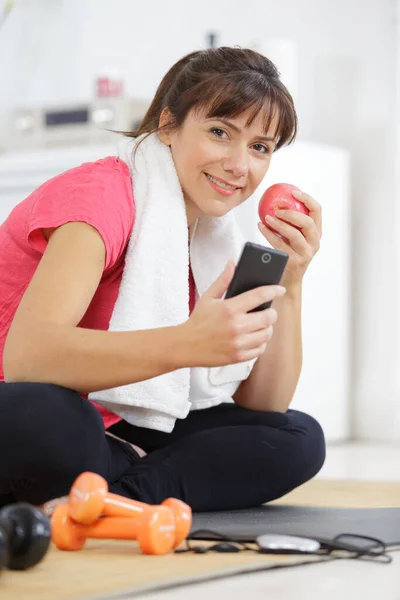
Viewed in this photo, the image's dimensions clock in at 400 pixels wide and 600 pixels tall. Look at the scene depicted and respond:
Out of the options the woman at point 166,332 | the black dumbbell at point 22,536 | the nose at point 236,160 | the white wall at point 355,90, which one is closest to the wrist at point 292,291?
the woman at point 166,332

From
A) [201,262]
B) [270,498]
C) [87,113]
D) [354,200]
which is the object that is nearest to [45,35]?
[87,113]

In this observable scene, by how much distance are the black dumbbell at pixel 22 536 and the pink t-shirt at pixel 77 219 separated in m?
0.41

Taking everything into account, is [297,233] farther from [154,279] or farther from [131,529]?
[131,529]

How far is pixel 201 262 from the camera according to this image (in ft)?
5.38

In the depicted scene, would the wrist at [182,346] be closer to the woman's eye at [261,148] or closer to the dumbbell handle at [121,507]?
the dumbbell handle at [121,507]

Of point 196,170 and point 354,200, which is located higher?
point 196,170

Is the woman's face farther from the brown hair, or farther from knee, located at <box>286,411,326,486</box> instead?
knee, located at <box>286,411,326,486</box>

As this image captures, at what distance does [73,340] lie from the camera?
1177mm

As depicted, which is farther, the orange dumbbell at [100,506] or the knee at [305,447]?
the knee at [305,447]

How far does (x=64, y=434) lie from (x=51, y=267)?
0.69 feet

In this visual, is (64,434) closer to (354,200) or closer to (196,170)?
(196,170)

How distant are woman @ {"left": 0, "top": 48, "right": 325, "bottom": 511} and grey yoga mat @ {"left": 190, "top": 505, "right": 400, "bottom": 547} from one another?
0.05 metres

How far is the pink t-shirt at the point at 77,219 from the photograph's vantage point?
4.23 ft

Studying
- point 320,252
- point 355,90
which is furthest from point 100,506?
point 355,90
